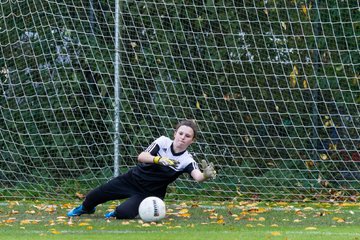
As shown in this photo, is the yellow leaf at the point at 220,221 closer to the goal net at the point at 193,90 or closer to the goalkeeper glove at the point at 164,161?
the goalkeeper glove at the point at 164,161

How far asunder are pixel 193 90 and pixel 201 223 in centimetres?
263

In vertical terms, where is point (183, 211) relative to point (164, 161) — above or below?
below

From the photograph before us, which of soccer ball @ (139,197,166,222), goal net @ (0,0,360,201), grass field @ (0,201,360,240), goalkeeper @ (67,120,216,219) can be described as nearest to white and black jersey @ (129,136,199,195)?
goalkeeper @ (67,120,216,219)

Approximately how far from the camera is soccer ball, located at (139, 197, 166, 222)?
771cm

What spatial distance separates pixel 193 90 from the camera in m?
10.2

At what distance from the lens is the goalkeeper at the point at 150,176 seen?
8.02 m

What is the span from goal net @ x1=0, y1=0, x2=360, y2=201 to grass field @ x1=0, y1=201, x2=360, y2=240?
2.61ft

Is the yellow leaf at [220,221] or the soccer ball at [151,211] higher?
the soccer ball at [151,211]

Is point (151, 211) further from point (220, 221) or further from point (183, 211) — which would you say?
point (183, 211)

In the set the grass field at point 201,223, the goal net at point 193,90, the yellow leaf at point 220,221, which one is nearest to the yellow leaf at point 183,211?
the grass field at point 201,223

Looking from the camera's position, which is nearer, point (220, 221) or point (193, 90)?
point (220, 221)

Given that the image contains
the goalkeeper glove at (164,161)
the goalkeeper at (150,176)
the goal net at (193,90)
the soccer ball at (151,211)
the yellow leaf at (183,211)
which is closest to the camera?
the soccer ball at (151,211)

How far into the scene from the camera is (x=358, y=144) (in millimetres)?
10219

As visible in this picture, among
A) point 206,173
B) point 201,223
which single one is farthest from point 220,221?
point 206,173
